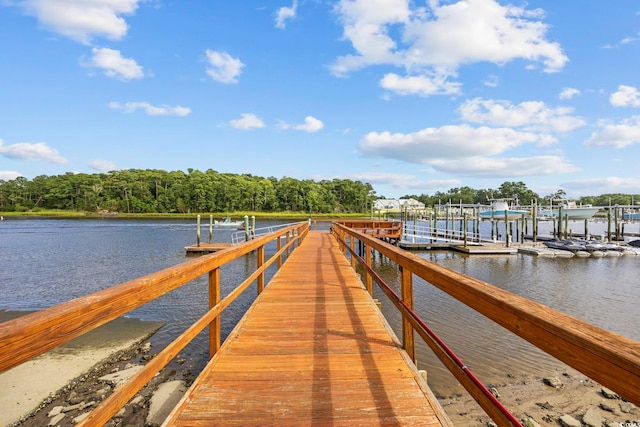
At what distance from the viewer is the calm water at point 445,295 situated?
6902mm

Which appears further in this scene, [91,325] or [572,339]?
[91,325]

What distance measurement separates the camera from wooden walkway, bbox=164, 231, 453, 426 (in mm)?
2123

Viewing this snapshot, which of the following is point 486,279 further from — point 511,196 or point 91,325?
point 511,196

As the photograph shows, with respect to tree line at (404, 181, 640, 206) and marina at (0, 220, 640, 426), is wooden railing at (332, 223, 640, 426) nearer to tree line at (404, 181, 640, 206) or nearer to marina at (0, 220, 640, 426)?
marina at (0, 220, 640, 426)

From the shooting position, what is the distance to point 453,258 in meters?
21.5

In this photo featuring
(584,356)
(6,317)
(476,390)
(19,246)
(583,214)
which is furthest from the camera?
(583,214)

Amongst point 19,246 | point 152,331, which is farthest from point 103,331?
point 19,246

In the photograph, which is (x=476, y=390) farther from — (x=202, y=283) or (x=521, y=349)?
(x=202, y=283)

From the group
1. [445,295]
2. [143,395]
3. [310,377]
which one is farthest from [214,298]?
[445,295]

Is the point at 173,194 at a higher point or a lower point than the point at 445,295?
higher

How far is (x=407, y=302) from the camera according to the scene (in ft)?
9.64

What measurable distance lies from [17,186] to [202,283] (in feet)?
431

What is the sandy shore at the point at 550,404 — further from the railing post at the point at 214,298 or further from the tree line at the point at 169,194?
the tree line at the point at 169,194

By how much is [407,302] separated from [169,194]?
111296 millimetres
